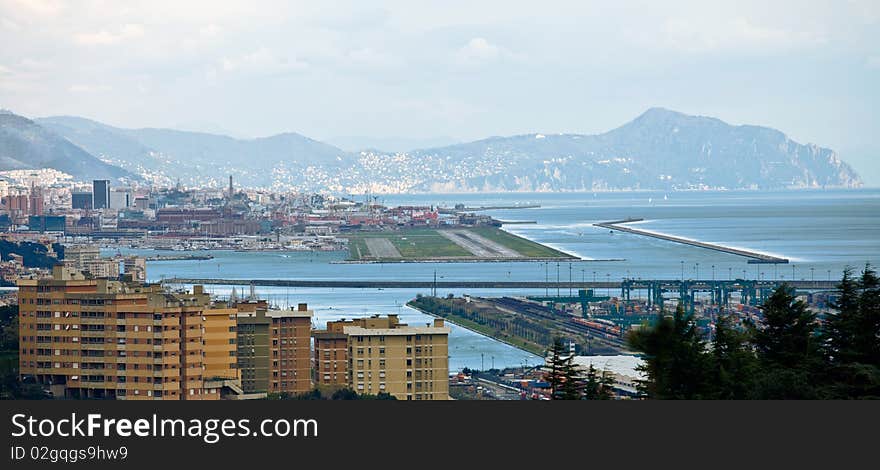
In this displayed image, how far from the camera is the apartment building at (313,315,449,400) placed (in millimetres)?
10516

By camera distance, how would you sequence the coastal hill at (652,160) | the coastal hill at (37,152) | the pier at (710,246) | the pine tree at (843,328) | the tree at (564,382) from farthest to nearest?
the coastal hill at (652,160) < the coastal hill at (37,152) < the pier at (710,246) < the tree at (564,382) < the pine tree at (843,328)

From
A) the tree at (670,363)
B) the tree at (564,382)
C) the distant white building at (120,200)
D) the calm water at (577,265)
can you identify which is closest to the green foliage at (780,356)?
the tree at (670,363)

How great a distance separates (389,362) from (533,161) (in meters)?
118

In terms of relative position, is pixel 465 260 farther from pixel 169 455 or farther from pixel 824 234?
pixel 169 455

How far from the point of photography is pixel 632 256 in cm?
3112

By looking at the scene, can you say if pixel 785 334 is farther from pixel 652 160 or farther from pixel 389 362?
pixel 652 160

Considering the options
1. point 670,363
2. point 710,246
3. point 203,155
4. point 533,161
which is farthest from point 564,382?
point 533,161

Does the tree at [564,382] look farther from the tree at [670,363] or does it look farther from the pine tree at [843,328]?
the pine tree at [843,328]

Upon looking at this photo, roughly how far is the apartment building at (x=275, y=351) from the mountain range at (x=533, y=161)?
289 ft

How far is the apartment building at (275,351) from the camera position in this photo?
10.6m

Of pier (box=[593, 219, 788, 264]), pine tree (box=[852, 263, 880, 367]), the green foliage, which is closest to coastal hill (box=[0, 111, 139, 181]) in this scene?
pier (box=[593, 219, 788, 264])

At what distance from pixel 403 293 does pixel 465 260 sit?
8.82m

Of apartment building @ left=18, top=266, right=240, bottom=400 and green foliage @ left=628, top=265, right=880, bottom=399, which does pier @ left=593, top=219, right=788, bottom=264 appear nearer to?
apartment building @ left=18, top=266, right=240, bottom=400

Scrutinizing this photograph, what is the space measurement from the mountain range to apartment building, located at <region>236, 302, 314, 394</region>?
289ft
